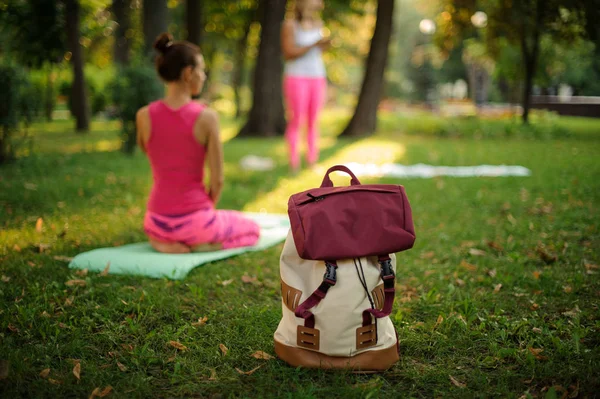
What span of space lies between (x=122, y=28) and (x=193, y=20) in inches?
68.7

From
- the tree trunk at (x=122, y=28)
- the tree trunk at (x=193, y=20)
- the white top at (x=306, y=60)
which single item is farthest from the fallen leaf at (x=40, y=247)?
the tree trunk at (x=193, y=20)

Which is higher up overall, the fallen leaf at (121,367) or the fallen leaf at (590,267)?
the fallen leaf at (590,267)

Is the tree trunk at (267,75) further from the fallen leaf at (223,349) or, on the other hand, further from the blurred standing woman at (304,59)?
the fallen leaf at (223,349)

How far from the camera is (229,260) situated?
14.0ft

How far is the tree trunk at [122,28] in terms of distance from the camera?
1276cm

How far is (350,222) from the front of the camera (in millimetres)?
2471

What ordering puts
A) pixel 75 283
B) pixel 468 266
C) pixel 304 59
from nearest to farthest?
pixel 75 283, pixel 468 266, pixel 304 59

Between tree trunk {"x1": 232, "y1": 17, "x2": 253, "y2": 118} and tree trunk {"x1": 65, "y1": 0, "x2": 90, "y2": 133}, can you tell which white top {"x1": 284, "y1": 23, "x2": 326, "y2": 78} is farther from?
tree trunk {"x1": 232, "y1": 17, "x2": 253, "y2": 118}

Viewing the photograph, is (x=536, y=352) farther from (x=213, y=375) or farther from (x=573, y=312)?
(x=213, y=375)

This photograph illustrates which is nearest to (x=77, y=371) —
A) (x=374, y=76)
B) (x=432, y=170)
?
(x=432, y=170)

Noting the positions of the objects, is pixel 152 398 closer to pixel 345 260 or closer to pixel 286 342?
pixel 286 342

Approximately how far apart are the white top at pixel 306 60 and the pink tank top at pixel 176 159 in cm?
335

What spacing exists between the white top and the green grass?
68.0 inches

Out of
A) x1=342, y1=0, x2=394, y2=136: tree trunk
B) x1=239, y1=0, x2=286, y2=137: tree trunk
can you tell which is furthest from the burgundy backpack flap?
x1=342, y1=0, x2=394, y2=136: tree trunk
